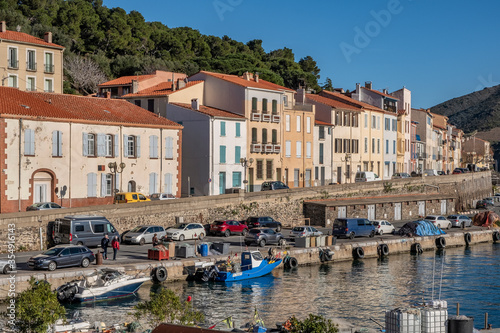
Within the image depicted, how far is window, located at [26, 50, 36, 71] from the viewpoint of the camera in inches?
2849

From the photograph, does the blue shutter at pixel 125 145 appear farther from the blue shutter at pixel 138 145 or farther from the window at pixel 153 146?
the window at pixel 153 146

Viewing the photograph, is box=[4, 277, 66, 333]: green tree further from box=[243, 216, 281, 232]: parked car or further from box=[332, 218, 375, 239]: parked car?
box=[332, 218, 375, 239]: parked car

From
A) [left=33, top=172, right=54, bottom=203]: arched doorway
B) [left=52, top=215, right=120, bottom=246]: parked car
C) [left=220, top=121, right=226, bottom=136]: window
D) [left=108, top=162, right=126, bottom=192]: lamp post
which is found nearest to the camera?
[left=52, top=215, right=120, bottom=246]: parked car

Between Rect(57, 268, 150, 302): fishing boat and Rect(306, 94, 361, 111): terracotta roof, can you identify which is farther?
Rect(306, 94, 361, 111): terracotta roof

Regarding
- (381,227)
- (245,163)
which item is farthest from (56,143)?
(381,227)

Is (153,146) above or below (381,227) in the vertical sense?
above

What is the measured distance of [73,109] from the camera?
184 feet

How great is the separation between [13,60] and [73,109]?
730 inches

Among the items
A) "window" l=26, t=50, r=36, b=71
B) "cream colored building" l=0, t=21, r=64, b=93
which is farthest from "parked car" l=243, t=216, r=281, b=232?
"window" l=26, t=50, r=36, b=71

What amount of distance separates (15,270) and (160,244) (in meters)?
10.4

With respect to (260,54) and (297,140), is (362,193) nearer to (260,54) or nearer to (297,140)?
(297,140)

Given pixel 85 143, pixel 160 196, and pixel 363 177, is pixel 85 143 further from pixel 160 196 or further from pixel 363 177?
pixel 363 177

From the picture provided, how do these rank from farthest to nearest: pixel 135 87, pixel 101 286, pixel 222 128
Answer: pixel 135 87
pixel 222 128
pixel 101 286

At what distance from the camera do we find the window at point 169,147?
61531 millimetres
